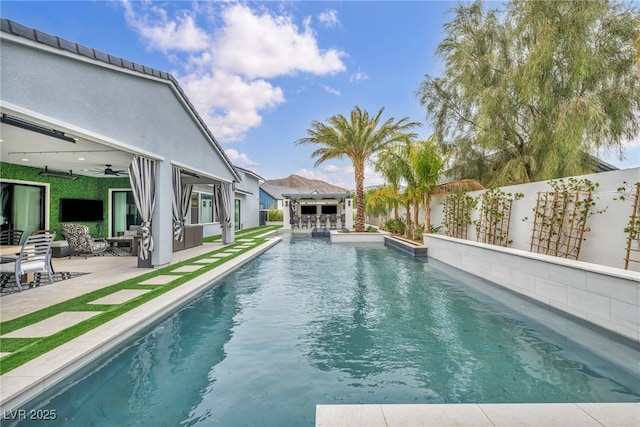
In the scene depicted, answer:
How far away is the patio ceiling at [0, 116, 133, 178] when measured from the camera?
596cm

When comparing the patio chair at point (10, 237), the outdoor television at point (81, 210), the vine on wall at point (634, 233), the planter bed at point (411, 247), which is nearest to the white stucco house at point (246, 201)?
the outdoor television at point (81, 210)

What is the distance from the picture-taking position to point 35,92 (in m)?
4.33

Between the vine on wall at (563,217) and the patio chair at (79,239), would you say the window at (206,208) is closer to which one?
the patio chair at (79,239)

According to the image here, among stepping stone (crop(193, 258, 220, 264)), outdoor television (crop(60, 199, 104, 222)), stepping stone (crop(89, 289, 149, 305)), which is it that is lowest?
stepping stone (crop(89, 289, 149, 305))

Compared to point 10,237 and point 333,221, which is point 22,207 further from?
point 333,221

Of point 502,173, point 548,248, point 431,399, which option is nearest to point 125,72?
point 431,399

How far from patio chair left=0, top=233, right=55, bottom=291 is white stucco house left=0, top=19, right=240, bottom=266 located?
1.88 m

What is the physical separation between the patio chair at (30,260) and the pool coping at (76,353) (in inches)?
109

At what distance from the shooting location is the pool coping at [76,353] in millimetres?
2543

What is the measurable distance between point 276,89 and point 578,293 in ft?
64.4

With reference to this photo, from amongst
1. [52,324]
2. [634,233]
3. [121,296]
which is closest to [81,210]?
[121,296]

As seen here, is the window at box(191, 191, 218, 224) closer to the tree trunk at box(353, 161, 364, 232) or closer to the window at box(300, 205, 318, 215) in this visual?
the tree trunk at box(353, 161, 364, 232)

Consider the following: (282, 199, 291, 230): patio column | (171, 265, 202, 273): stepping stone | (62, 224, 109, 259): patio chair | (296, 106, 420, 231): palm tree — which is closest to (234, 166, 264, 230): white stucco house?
(282, 199, 291, 230): patio column

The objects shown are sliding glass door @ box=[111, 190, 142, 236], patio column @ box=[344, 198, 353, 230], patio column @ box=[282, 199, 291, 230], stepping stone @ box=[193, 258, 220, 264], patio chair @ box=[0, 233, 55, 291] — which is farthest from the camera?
patio column @ box=[282, 199, 291, 230]
